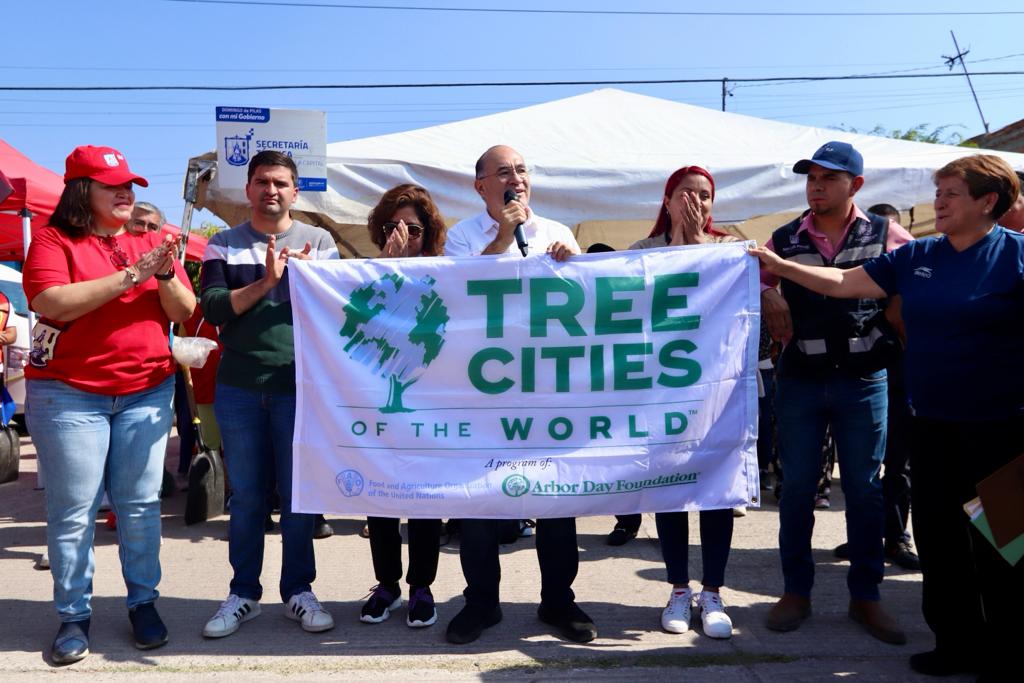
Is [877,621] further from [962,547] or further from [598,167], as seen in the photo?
[598,167]

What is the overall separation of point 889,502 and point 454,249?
289cm

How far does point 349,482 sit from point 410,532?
411mm

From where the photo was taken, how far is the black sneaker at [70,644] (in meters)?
3.53

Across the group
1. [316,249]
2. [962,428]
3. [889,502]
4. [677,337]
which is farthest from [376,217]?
[889,502]

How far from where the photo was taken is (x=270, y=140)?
680 centimetres

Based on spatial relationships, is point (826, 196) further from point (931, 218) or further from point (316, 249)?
point (931, 218)

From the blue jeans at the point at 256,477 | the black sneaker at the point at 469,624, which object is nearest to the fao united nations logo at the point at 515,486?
the black sneaker at the point at 469,624

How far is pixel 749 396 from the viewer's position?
12.4 ft

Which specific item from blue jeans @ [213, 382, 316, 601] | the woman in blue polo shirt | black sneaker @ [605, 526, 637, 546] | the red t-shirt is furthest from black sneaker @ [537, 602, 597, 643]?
the red t-shirt

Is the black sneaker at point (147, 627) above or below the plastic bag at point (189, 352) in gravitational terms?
below

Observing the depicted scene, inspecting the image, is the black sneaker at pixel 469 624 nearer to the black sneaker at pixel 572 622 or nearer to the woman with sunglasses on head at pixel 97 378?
the black sneaker at pixel 572 622

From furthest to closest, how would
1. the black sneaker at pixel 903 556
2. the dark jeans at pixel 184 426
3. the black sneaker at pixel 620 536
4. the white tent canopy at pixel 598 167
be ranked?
the dark jeans at pixel 184 426, the white tent canopy at pixel 598 167, the black sneaker at pixel 620 536, the black sneaker at pixel 903 556

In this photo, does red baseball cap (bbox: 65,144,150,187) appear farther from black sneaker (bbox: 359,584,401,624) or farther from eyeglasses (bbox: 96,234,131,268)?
black sneaker (bbox: 359,584,401,624)

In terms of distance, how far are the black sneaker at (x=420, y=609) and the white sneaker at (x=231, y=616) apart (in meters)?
0.71
